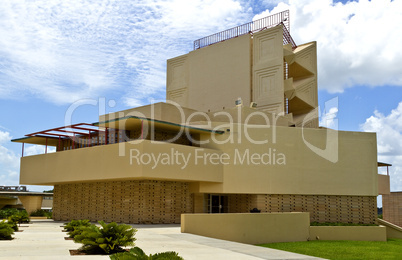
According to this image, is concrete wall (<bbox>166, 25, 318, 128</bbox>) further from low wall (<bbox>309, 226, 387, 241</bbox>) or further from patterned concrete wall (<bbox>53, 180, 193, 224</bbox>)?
patterned concrete wall (<bbox>53, 180, 193, 224</bbox>)

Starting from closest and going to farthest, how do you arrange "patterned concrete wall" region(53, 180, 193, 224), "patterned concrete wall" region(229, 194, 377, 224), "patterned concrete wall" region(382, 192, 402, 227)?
"patterned concrete wall" region(53, 180, 193, 224)
"patterned concrete wall" region(229, 194, 377, 224)
"patterned concrete wall" region(382, 192, 402, 227)

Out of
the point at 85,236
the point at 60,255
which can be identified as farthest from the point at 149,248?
the point at 60,255

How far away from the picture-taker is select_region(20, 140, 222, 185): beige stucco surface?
76.8ft

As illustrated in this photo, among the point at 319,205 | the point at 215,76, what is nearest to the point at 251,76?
the point at 215,76

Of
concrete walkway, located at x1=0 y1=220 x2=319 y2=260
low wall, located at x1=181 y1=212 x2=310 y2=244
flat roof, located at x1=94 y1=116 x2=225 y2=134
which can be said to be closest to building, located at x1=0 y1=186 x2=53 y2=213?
flat roof, located at x1=94 y1=116 x2=225 y2=134

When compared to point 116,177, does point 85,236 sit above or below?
below

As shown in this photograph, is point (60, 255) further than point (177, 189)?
No

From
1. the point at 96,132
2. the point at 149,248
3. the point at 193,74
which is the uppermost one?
the point at 193,74

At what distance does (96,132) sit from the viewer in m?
29.6

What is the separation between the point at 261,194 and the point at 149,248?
15801 millimetres

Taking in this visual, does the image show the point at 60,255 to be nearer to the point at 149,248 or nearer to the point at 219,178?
the point at 149,248

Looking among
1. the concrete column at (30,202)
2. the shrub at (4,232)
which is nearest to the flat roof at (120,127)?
the shrub at (4,232)

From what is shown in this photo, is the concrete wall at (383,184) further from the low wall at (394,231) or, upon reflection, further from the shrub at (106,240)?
the shrub at (106,240)

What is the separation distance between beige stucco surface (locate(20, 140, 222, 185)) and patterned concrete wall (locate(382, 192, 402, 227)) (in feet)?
87.1
